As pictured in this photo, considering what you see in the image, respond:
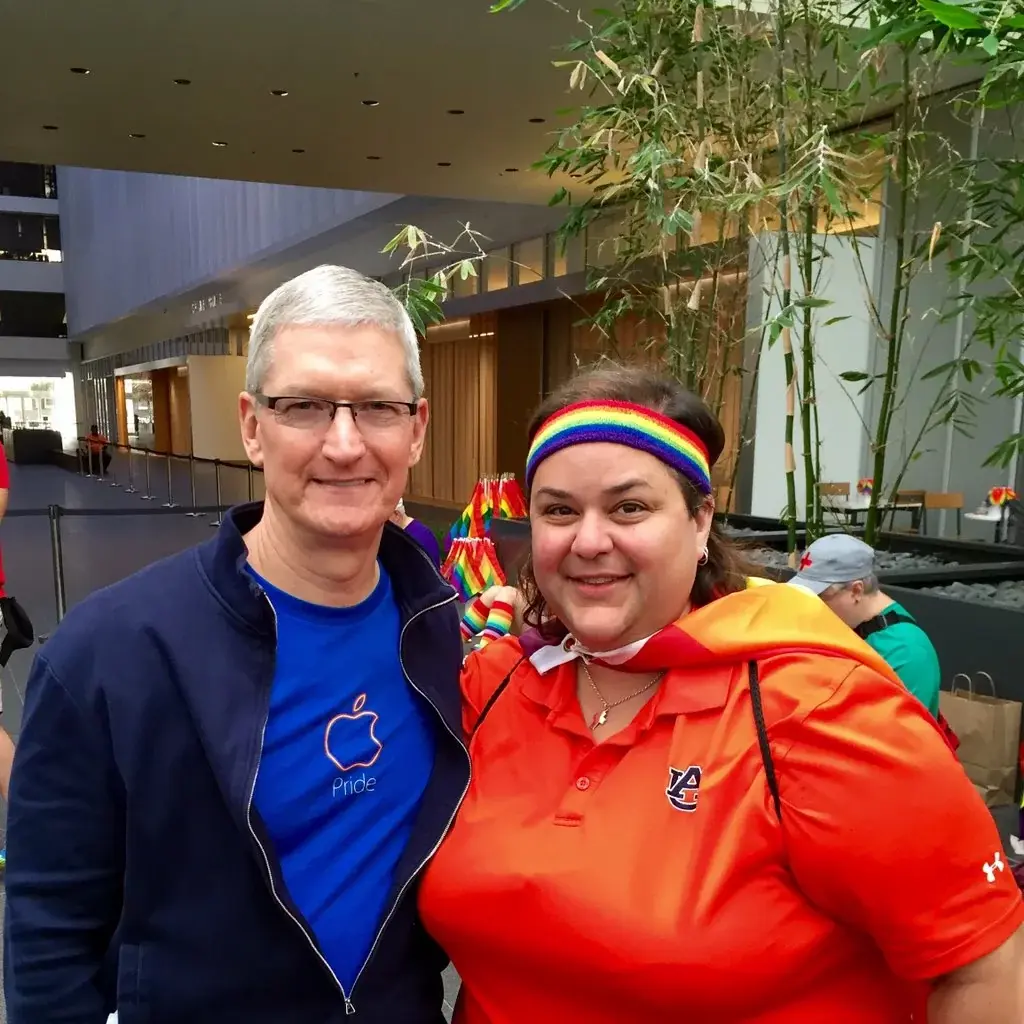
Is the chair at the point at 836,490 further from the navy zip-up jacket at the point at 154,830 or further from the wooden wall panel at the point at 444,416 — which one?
the wooden wall panel at the point at 444,416

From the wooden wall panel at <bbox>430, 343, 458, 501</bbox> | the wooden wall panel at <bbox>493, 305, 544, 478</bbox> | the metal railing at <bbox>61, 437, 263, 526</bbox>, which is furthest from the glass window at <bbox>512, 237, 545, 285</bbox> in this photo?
the metal railing at <bbox>61, 437, 263, 526</bbox>

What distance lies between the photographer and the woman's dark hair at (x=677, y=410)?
1.17 metres

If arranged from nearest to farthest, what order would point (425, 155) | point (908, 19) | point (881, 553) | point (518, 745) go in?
point (518, 745)
point (908, 19)
point (881, 553)
point (425, 155)

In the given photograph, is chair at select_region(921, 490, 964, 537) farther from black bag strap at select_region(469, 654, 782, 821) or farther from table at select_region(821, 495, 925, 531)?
black bag strap at select_region(469, 654, 782, 821)

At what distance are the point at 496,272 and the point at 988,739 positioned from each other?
32.6 ft

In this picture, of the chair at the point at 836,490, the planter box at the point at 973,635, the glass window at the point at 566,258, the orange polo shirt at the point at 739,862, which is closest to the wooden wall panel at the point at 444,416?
the glass window at the point at 566,258

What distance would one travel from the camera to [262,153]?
8.38 m

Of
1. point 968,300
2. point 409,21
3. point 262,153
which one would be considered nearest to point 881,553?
point 968,300

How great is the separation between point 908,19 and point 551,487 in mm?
1745

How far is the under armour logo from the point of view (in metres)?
0.98

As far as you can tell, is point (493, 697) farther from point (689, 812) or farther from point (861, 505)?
point (861, 505)

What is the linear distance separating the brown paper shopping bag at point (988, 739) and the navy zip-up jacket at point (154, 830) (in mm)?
2875

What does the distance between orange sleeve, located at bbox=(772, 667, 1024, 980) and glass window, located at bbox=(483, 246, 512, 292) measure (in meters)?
11.0

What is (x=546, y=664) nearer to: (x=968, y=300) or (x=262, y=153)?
(x=968, y=300)
